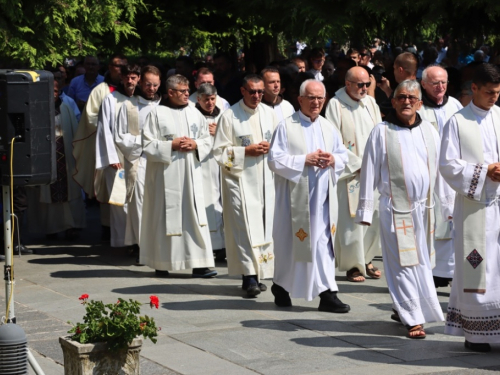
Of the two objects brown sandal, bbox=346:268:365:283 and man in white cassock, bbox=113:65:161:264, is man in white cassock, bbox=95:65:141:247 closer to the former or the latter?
man in white cassock, bbox=113:65:161:264

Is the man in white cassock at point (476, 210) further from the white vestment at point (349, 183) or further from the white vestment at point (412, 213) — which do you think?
the white vestment at point (349, 183)

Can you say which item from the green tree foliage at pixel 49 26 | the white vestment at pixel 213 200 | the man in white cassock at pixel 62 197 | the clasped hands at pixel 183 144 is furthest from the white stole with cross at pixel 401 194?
the man in white cassock at pixel 62 197

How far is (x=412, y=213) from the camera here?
8125mm

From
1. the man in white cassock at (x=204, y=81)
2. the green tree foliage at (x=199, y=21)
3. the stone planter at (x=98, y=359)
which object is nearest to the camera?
the stone planter at (x=98, y=359)

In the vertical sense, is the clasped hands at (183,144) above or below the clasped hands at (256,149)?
above

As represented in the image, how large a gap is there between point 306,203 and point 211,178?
8.16 feet

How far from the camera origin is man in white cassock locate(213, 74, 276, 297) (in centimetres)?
962

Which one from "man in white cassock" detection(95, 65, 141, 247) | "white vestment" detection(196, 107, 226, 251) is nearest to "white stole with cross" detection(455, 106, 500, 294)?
"white vestment" detection(196, 107, 226, 251)

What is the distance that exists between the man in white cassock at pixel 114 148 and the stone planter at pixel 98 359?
5508 millimetres

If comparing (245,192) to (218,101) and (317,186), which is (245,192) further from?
(218,101)

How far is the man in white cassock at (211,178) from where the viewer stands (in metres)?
11.0

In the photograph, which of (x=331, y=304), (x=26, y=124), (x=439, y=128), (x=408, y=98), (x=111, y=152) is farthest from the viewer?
(x=111, y=152)

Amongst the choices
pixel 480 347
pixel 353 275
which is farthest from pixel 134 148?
pixel 480 347

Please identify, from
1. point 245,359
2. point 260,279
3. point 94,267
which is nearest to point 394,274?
point 245,359
